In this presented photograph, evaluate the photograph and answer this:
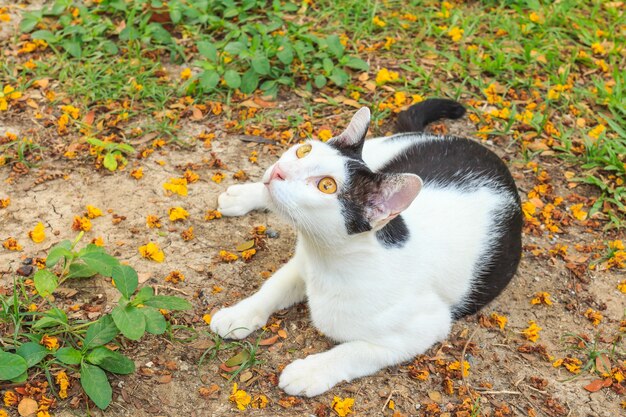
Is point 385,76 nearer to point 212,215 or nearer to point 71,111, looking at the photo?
point 212,215

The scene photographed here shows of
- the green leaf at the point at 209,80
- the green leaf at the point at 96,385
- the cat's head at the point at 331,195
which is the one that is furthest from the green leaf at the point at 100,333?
the green leaf at the point at 209,80

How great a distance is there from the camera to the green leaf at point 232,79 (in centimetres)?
508

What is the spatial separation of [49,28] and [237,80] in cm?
162

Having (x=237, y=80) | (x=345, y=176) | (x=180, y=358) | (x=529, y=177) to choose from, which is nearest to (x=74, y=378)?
(x=180, y=358)

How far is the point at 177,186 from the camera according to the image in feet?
14.4

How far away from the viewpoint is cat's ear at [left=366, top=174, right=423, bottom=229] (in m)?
2.88

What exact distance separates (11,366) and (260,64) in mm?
2816

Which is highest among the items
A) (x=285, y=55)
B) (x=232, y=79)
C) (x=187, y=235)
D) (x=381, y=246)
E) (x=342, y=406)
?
(x=381, y=246)

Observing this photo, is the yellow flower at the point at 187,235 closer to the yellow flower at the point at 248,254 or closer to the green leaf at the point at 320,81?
the yellow flower at the point at 248,254

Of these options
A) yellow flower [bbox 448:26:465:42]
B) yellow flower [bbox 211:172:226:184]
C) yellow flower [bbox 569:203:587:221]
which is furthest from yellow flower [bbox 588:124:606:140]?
yellow flower [bbox 211:172:226:184]

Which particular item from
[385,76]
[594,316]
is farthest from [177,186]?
[594,316]

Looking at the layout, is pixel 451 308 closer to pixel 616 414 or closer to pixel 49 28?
pixel 616 414

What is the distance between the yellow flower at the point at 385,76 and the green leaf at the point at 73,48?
7.31 ft

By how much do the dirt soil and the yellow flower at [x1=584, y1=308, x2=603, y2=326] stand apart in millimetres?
30
